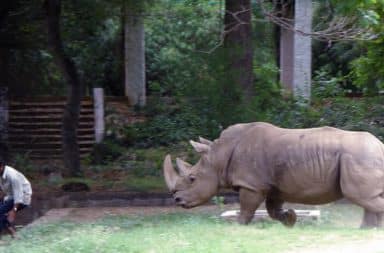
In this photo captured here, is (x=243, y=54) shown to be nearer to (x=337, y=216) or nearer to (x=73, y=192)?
(x=73, y=192)

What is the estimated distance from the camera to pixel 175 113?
2133 cm

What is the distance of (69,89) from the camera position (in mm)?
19297

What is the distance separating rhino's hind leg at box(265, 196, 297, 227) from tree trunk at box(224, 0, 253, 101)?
6.18 metres

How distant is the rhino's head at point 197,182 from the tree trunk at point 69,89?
6256mm

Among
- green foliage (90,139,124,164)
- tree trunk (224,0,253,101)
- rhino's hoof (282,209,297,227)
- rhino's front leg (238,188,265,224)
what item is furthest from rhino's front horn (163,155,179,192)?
green foliage (90,139,124,164)

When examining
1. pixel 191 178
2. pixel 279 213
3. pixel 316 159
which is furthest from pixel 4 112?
pixel 316 159

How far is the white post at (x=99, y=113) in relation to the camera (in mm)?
23578

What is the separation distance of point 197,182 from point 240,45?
686cm

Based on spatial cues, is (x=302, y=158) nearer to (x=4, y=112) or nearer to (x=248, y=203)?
(x=248, y=203)

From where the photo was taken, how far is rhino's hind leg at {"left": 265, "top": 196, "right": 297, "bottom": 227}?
1273 centimetres

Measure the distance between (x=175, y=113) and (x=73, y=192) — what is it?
414 cm

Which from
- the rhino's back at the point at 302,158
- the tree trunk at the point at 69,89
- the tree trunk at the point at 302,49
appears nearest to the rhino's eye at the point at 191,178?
the rhino's back at the point at 302,158

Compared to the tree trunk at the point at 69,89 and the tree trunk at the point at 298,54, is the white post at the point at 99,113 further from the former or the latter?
the tree trunk at the point at 298,54

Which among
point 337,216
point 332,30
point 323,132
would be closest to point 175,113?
point 332,30
